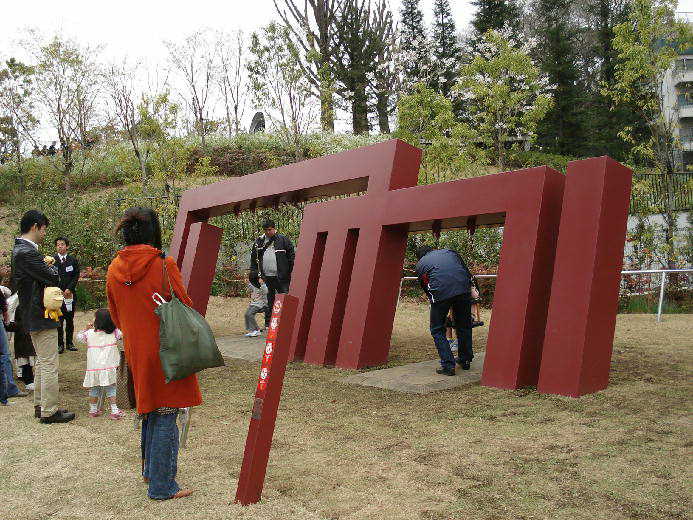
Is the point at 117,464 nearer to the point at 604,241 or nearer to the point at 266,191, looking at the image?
the point at 604,241

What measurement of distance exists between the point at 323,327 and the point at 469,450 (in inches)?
157

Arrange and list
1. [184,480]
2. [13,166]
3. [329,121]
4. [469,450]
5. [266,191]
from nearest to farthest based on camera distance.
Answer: [184,480] → [469,450] → [266,191] → [329,121] → [13,166]

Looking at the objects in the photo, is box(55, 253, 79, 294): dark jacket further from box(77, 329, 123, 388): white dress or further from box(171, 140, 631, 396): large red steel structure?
box(77, 329, 123, 388): white dress

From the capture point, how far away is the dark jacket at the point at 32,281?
5.63m

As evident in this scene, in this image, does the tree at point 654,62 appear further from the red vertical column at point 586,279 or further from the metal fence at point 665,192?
the red vertical column at point 586,279

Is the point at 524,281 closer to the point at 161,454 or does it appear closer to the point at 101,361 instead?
the point at 161,454

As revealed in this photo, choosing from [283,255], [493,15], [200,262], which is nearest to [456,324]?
[283,255]

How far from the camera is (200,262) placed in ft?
36.4

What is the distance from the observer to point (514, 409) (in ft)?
17.6

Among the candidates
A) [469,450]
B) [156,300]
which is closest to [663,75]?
[469,450]

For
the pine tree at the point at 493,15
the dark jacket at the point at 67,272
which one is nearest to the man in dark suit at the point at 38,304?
the dark jacket at the point at 67,272

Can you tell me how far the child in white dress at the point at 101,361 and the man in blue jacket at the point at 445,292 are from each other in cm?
320

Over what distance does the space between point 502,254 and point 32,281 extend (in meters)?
4.47

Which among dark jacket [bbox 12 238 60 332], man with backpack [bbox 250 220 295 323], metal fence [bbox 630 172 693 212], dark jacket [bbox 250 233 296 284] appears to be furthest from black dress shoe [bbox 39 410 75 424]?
metal fence [bbox 630 172 693 212]
